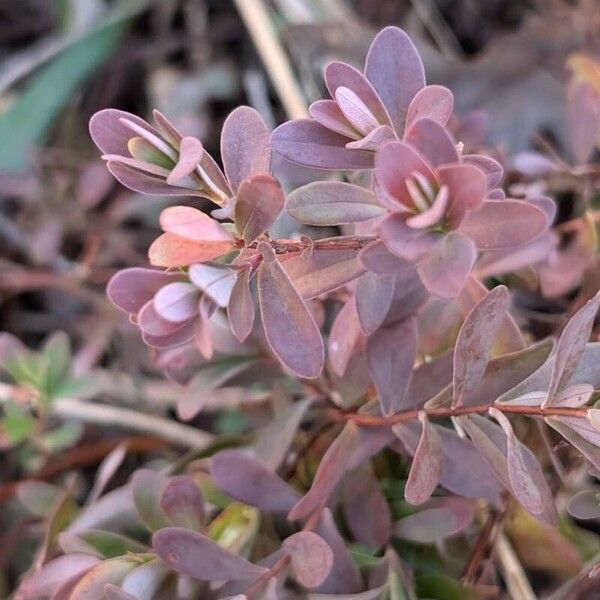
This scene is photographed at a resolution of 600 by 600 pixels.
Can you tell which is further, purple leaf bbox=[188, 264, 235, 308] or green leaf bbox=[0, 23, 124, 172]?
green leaf bbox=[0, 23, 124, 172]

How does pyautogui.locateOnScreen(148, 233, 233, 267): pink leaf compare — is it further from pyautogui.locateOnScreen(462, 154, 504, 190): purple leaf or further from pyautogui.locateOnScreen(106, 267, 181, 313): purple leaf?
pyautogui.locateOnScreen(462, 154, 504, 190): purple leaf

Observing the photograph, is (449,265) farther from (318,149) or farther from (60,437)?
(60,437)

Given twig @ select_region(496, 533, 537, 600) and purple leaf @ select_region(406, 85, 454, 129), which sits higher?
purple leaf @ select_region(406, 85, 454, 129)

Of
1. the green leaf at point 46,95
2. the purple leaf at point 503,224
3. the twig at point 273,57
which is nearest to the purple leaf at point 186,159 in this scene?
the purple leaf at point 503,224

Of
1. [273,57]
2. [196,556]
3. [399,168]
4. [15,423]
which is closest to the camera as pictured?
[399,168]

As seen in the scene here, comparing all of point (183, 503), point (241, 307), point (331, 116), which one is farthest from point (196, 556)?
point (331, 116)

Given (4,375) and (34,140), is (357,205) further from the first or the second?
(34,140)

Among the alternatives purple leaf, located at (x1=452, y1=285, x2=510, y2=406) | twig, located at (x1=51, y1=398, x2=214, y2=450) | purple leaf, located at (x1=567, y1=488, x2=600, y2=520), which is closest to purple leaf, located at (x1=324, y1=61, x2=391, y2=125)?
purple leaf, located at (x1=452, y1=285, x2=510, y2=406)
